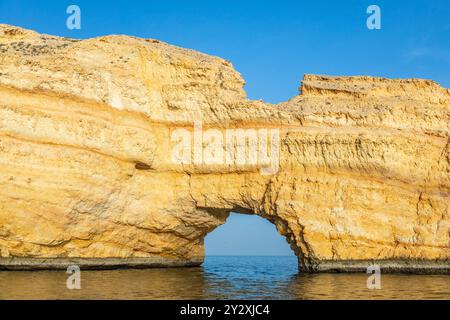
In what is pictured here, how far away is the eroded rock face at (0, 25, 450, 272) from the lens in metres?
21.6

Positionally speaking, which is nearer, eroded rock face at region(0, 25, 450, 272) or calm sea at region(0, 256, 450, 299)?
calm sea at region(0, 256, 450, 299)

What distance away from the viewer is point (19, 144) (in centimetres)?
2114

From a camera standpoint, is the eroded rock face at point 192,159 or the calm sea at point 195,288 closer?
the calm sea at point 195,288

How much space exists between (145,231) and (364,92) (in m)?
12.2

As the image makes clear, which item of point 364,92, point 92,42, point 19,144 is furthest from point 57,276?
point 364,92

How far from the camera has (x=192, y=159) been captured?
973 inches

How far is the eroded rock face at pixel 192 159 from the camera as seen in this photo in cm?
2164

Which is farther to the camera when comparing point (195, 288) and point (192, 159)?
point (192, 159)

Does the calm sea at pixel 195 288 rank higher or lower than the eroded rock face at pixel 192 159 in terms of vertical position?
lower

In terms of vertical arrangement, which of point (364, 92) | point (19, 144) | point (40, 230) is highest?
point (364, 92)

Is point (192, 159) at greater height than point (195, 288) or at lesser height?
greater

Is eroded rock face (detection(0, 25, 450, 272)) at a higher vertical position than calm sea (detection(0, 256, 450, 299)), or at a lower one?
higher

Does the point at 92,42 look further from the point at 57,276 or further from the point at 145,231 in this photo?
the point at 57,276
